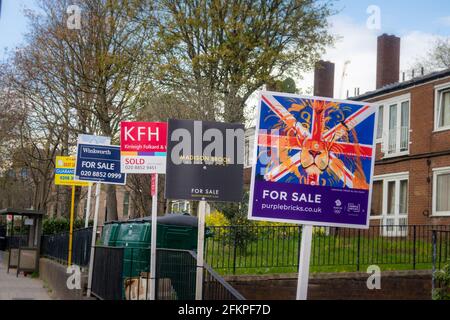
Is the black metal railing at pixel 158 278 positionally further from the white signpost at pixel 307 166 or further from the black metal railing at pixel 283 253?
the black metal railing at pixel 283 253

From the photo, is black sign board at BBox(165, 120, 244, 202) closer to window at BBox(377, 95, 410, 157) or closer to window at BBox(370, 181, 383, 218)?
window at BBox(377, 95, 410, 157)

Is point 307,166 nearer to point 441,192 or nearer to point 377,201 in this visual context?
point 441,192

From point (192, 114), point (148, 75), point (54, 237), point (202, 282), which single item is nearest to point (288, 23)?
point (148, 75)

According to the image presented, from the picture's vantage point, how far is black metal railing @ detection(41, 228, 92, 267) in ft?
56.5

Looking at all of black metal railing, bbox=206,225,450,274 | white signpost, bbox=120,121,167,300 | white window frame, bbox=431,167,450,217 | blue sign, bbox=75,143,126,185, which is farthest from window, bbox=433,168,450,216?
white signpost, bbox=120,121,167,300

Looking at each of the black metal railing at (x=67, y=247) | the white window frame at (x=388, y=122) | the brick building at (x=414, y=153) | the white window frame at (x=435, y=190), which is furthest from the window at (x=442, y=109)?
the black metal railing at (x=67, y=247)

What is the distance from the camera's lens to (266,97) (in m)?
7.77

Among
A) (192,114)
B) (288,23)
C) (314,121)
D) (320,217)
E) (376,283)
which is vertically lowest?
(376,283)

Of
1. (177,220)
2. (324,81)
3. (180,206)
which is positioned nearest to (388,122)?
(324,81)

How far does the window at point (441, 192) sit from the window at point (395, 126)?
1.94m

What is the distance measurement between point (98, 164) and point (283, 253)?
202 inches

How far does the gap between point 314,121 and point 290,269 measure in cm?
1093

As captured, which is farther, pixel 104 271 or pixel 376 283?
pixel 376 283
